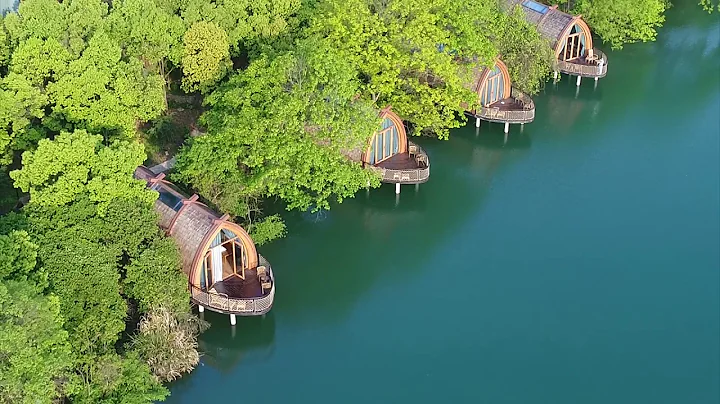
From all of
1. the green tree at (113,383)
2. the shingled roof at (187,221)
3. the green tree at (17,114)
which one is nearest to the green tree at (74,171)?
the shingled roof at (187,221)

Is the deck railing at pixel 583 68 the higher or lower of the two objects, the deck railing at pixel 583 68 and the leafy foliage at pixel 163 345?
the higher

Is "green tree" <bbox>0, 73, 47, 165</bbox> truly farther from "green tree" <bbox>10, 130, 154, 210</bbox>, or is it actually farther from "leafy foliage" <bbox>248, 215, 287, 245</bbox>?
"leafy foliage" <bbox>248, 215, 287, 245</bbox>

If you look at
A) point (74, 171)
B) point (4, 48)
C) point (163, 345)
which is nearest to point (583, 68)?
point (4, 48)


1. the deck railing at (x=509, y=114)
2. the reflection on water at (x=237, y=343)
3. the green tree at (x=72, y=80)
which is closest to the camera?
the reflection on water at (x=237, y=343)

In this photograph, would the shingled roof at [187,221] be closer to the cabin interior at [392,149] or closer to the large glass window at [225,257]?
the large glass window at [225,257]

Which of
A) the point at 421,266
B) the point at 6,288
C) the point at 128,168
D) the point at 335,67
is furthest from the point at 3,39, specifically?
the point at 421,266

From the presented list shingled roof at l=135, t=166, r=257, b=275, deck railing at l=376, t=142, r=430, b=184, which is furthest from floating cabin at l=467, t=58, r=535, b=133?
shingled roof at l=135, t=166, r=257, b=275

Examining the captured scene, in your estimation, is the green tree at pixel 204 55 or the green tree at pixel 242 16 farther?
the green tree at pixel 242 16

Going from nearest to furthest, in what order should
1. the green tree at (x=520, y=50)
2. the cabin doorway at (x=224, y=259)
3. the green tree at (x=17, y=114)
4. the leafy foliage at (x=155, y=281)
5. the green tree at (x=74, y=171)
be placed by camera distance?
1. the green tree at (x=74, y=171)
2. the leafy foliage at (x=155, y=281)
3. the cabin doorway at (x=224, y=259)
4. the green tree at (x=17, y=114)
5. the green tree at (x=520, y=50)
